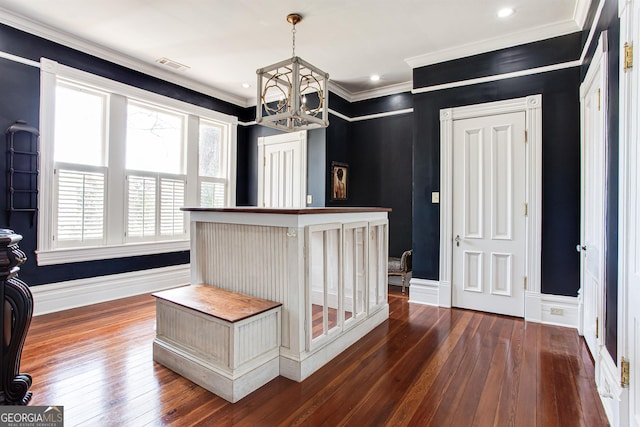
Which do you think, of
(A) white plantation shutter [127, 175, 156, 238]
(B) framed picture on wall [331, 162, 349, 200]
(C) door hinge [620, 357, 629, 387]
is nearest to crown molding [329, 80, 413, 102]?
(B) framed picture on wall [331, 162, 349, 200]

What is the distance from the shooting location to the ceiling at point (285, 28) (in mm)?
3010

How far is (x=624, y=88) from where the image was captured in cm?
170

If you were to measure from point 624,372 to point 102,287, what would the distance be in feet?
15.4

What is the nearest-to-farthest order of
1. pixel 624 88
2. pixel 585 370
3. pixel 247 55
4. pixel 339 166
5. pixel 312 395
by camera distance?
1. pixel 624 88
2. pixel 312 395
3. pixel 585 370
4. pixel 247 55
5. pixel 339 166

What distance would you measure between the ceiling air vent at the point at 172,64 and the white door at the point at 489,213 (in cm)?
352

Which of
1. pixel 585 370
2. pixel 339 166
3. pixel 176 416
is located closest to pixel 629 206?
pixel 585 370

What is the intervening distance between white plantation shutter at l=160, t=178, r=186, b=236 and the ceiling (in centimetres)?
148

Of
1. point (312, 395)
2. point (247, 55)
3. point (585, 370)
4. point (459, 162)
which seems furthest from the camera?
point (247, 55)

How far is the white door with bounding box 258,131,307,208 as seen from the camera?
5066mm

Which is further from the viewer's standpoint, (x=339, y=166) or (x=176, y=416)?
(x=339, y=166)

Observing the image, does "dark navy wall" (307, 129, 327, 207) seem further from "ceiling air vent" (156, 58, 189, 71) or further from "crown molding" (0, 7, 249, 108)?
"ceiling air vent" (156, 58, 189, 71)

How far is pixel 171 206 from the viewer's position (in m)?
4.67

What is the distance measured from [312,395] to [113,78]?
4.17 metres

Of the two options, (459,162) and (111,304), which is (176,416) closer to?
(111,304)
